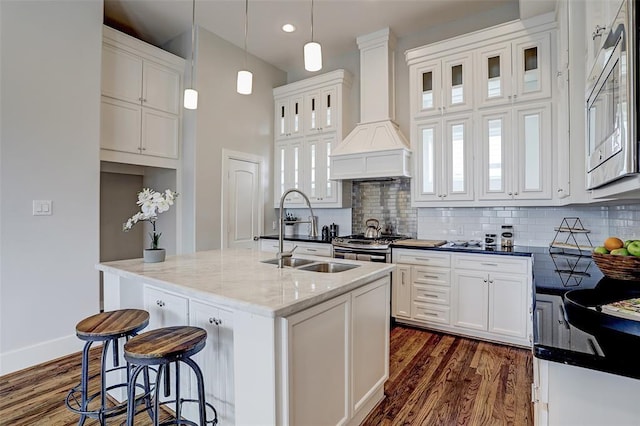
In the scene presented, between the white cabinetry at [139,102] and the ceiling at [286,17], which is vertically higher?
the ceiling at [286,17]

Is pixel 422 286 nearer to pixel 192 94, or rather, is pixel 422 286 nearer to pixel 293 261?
pixel 293 261

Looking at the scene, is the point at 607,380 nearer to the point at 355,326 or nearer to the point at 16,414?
the point at 355,326

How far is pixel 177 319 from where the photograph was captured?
1.97 metres

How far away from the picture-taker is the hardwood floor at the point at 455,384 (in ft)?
6.98

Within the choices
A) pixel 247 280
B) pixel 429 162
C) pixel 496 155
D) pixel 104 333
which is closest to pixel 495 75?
pixel 496 155

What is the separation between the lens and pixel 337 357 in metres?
1.77

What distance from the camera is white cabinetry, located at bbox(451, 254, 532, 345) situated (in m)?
3.10

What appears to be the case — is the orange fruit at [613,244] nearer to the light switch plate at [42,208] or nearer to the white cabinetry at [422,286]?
the white cabinetry at [422,286]

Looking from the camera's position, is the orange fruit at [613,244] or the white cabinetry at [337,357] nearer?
the white cabinetry at [337,357]

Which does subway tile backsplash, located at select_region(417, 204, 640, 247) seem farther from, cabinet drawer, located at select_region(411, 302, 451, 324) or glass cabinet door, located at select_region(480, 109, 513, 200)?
cabinet drawer, located at select_region(411, 302, 451, 324)

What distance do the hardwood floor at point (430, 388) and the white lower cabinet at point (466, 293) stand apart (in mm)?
192

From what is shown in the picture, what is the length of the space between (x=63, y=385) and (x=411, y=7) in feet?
16.0

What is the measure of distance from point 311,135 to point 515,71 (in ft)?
8.66

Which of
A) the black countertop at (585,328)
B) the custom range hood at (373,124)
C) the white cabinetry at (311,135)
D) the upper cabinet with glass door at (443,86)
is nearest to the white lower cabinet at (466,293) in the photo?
the custom range hood at (373,124)
